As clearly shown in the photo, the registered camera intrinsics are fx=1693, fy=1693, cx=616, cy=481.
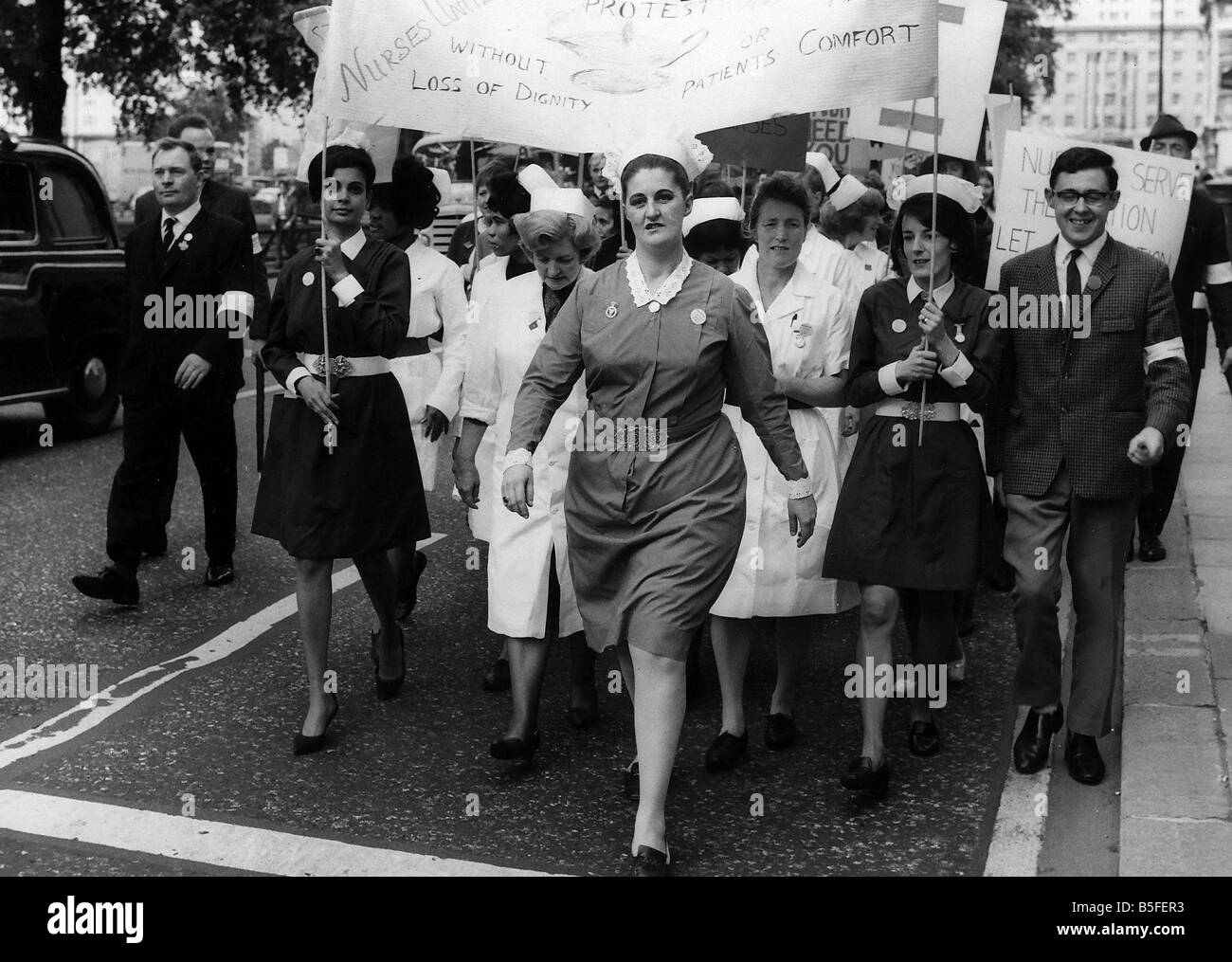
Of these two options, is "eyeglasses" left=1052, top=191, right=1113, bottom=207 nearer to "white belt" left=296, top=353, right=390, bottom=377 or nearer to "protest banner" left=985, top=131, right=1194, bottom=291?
"protest banner" left=985, top=131, right=1194, bottom=291

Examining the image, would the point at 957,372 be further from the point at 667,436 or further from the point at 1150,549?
the point at 1150,549

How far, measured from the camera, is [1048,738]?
16.8 ft

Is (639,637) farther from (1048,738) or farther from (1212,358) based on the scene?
(1212,358)

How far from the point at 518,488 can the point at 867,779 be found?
1354 millimetres

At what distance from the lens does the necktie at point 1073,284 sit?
4.91m

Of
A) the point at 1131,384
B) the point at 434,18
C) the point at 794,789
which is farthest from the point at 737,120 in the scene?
the point at 794,789

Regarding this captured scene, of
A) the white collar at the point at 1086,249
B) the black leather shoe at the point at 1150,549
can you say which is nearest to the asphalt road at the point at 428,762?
the black leather shoe at the point at 1150,549

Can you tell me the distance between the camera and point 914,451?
4977mm

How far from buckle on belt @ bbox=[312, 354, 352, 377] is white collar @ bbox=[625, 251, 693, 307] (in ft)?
4.35

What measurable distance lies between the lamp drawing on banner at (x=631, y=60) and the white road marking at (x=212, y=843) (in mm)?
2389

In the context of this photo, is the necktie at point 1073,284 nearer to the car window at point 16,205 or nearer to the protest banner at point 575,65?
the protest banner at point 575,65

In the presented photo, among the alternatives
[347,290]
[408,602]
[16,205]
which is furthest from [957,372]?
[16,205]
